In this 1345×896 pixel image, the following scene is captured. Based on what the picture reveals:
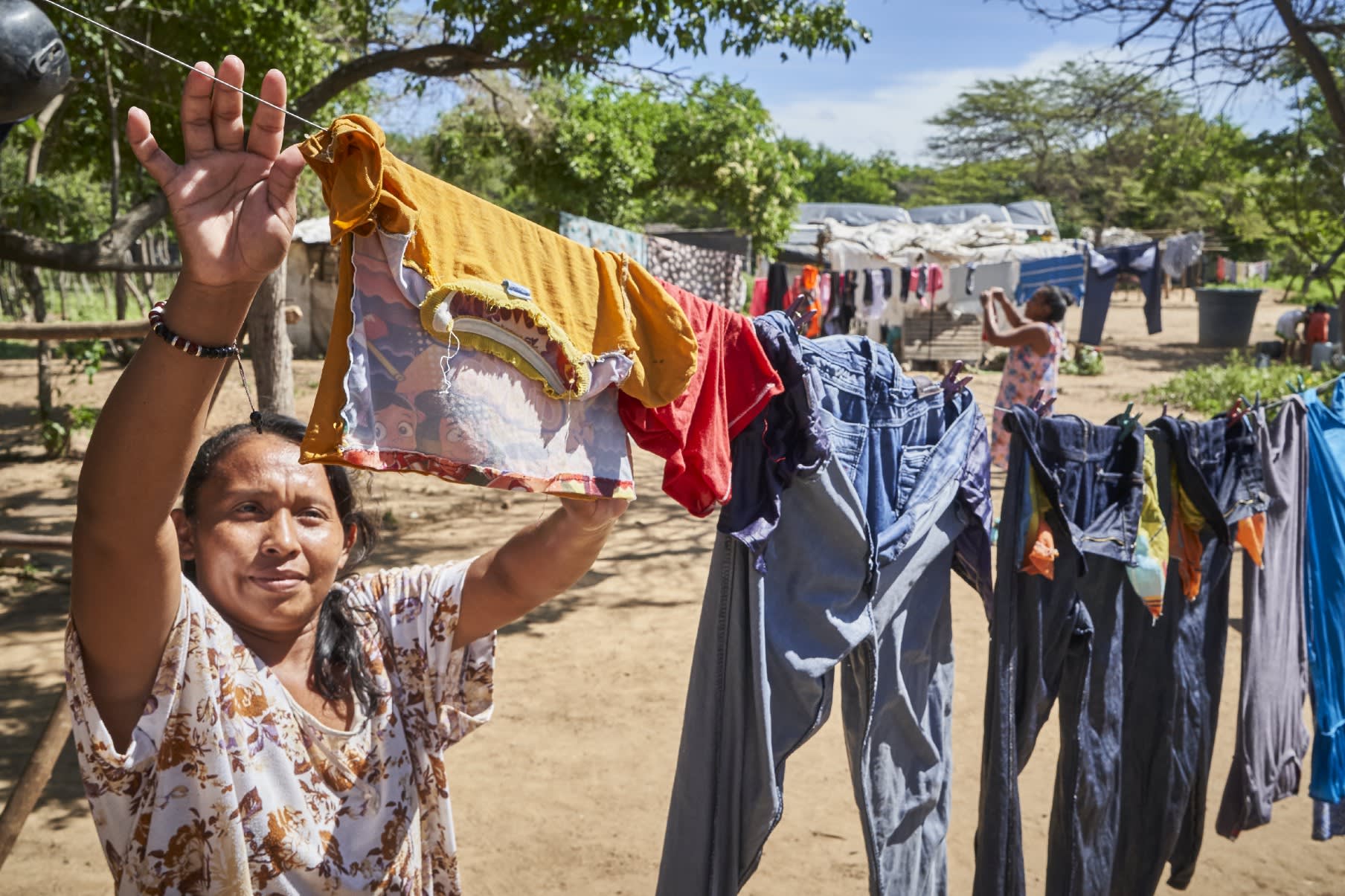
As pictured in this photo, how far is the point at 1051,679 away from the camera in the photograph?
2.71 meters

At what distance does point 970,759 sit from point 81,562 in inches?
151

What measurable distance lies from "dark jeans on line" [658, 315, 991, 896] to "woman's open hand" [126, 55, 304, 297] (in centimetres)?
113

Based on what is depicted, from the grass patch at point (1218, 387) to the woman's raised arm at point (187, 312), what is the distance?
12301 millimetres

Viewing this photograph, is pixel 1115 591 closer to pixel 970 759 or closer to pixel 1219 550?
pixel 1219 550

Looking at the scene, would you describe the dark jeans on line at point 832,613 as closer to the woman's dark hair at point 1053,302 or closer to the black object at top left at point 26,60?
the black object at top left at point 26,60

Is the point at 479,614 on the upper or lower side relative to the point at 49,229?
lower

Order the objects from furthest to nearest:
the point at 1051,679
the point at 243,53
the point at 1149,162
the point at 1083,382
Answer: the point at 1149,162, the point at 1083,382, the point at 243,53, the point at 1051,679

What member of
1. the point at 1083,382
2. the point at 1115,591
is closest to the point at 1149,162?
the point at 1083,382

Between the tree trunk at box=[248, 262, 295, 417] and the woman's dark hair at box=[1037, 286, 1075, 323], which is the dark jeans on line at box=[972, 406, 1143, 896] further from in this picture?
the woman's dark hair at box=[1037, 286, 1075, 323]

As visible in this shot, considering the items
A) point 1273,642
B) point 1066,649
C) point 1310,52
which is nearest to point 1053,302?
point 1310,52

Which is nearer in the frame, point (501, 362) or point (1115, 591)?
point (501, 362)

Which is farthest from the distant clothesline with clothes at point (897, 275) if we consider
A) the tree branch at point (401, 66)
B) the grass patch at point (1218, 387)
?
the tree branch at point (401, 66)

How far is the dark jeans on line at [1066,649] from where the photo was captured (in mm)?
2582

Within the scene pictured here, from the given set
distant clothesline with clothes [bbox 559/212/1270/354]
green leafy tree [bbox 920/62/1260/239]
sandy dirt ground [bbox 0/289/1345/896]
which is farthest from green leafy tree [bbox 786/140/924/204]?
A: sandy dirt ground [bbox 0/289/1345/896]
